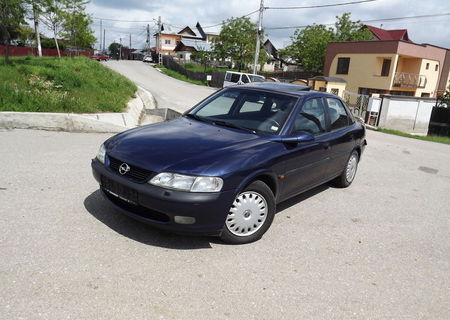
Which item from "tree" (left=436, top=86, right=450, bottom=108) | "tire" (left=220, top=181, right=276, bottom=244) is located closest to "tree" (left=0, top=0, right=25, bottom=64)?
"tire" (left=220, top=181, right=276, bottom=244)

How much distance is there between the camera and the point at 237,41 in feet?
133

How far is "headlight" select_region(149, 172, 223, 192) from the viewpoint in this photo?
10.7 ft

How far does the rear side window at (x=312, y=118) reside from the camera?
4447 mm

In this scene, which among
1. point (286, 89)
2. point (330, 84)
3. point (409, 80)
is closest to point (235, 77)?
point (330, 84)

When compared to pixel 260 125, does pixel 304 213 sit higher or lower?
lower

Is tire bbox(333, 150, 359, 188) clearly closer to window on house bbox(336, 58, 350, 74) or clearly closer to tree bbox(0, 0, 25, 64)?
tree bbox(0, 0, 25, 64)

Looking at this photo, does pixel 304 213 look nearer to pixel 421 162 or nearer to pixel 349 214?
pixel 349 214

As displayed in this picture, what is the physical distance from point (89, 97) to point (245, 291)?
8.03 m

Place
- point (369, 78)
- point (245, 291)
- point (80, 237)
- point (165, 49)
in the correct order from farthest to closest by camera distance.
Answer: point (165, 49) → point (369, 78) → point (80, 237) → point (245, 291)

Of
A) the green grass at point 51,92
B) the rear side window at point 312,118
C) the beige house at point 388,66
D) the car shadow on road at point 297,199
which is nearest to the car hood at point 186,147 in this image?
the rear side window at point 312,118

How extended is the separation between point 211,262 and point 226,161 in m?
0.94

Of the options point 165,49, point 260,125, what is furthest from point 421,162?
point 165,49

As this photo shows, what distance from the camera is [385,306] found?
2.96 m

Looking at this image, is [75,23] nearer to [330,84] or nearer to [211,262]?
[330,84]
